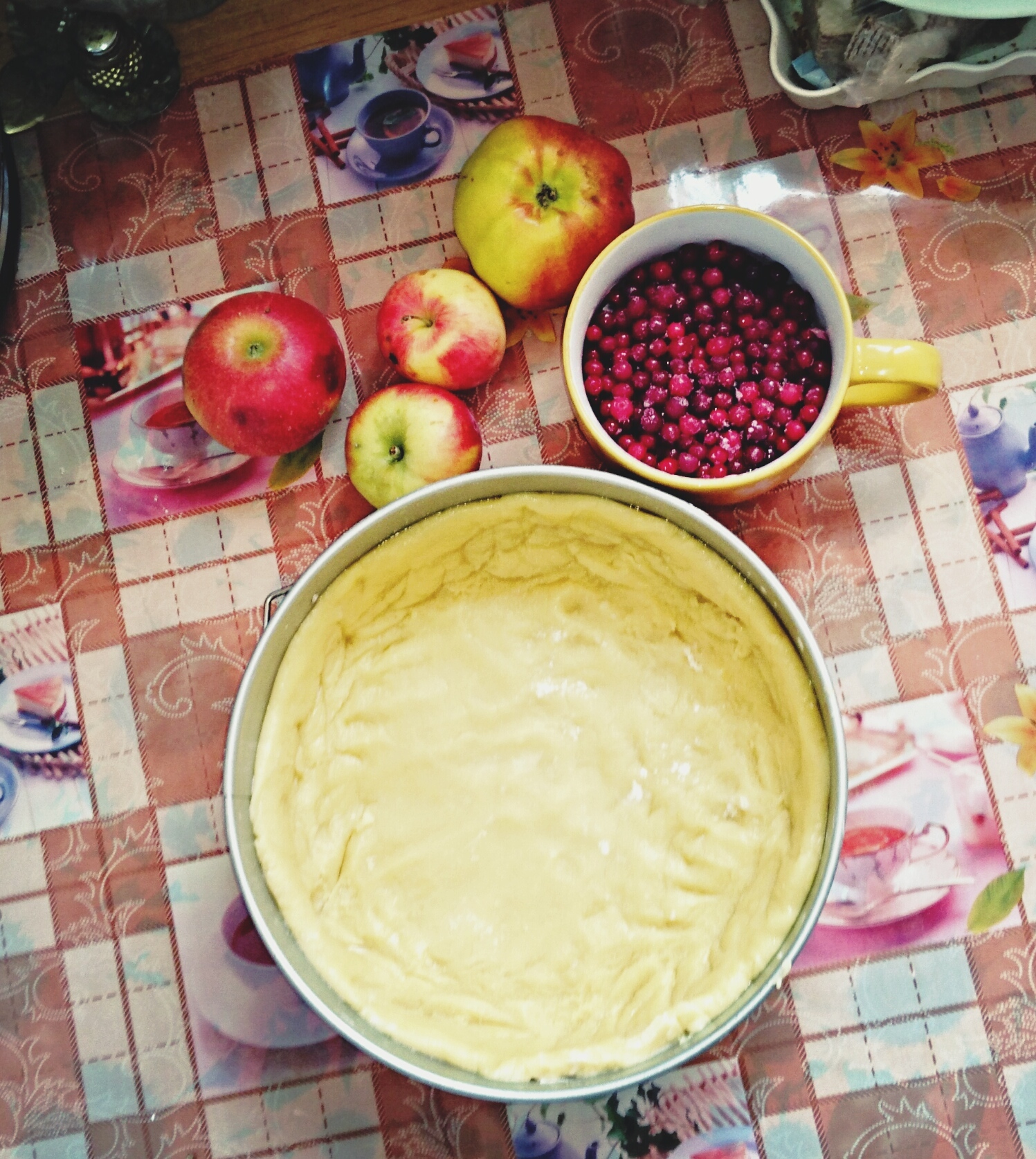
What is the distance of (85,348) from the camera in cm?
98

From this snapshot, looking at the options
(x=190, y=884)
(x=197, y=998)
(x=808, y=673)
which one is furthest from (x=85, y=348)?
(x=808, y=673)

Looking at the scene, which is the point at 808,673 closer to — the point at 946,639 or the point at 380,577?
the point at 946,639

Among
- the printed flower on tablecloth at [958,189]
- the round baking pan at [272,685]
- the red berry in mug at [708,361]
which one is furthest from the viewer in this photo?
the printed flower on tablecloth at [958,189]

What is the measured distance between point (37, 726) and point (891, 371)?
32.1 inches

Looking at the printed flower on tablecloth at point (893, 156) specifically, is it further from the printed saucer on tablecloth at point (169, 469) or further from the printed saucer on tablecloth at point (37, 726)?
the printed saucer on tablecloth at point (37, 726)

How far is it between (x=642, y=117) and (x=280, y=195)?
0.35 metres

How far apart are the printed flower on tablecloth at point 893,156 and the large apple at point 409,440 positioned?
1.44ft

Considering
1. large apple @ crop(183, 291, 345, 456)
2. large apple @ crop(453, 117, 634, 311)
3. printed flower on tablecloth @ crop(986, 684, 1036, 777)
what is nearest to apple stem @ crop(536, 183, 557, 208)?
large apple @ crop(453, 117, 634, 311)

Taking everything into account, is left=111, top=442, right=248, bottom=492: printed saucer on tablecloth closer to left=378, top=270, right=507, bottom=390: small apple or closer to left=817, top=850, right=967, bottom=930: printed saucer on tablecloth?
left=378, top=270, right=507, bottom=390: small apple

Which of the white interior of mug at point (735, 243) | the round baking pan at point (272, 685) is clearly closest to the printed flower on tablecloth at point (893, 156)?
the white interior of mug at point (735, 243)

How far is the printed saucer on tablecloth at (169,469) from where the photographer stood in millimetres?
962

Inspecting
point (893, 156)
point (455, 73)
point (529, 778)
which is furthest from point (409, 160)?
point (529, 778)

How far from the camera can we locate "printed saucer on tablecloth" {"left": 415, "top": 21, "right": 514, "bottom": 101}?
0.98 meters

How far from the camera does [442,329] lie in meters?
0.89
